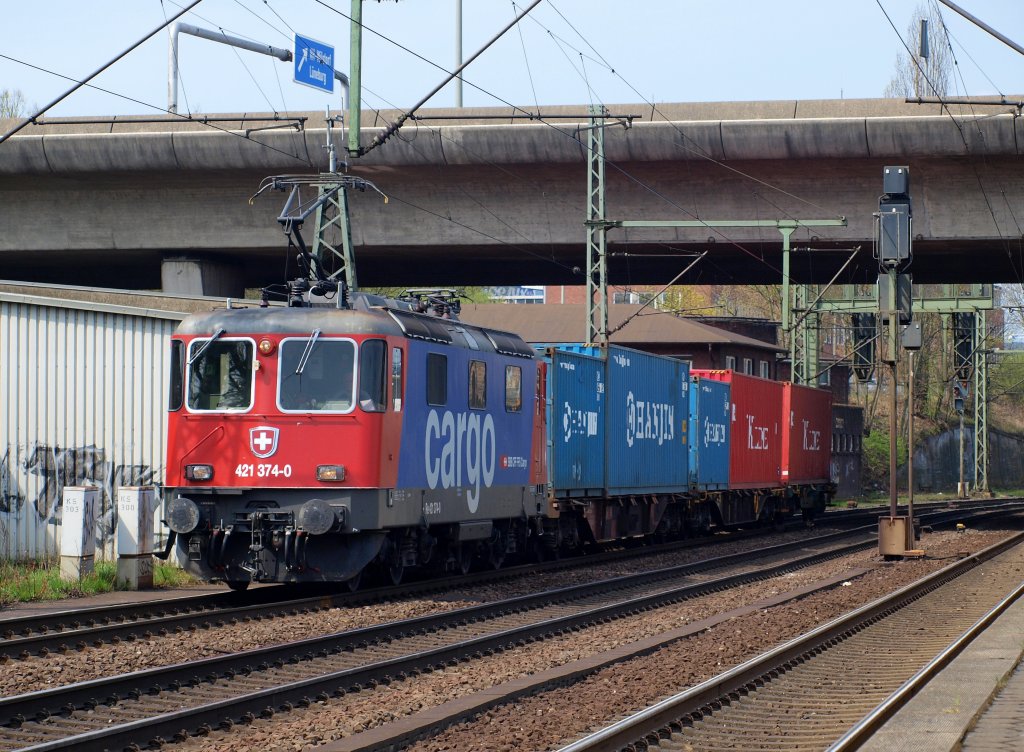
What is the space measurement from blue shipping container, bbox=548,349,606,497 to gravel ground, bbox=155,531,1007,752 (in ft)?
14.8

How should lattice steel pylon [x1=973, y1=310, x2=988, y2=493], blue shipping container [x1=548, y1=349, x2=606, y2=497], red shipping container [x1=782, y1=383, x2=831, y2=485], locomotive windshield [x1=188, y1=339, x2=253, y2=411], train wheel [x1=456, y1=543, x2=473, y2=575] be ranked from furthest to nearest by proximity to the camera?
lattice steel pylon [x1=973, y1=310, x2=988, y2=493] < red shipping container [x1=782, y1=383, x2=831, y2=485] < blue shipping container [x1=548, y1=349, x2=606, y2=497] < train wheel [x1=456, y1=543, x2=473, y2=575] < locomotive windshield [x1=188, y1=339, x2=253, y2=411]

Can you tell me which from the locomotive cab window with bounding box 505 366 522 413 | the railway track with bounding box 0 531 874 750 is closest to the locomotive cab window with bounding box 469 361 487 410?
the locomotive cab window with bounding box 505 366 522 413

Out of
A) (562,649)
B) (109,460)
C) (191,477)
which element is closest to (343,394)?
(191,477)

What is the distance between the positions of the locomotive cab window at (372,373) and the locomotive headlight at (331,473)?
0.74 metres

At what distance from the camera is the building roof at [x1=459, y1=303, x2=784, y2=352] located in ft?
181

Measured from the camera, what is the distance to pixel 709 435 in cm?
2723

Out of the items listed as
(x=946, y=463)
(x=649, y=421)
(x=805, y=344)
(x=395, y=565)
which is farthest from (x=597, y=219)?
(x=946, y=463)

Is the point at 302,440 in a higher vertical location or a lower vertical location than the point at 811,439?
lower

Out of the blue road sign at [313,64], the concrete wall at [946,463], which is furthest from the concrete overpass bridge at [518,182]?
the concrete wall at [946,463]

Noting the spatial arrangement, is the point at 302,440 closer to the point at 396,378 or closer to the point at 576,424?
the point at 396,378

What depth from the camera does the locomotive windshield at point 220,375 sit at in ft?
48.6

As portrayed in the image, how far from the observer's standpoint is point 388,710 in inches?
349

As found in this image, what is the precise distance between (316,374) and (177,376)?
1729 millimetres

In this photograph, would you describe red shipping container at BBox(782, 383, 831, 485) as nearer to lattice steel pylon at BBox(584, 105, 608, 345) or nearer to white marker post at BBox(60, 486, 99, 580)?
lattice steel pylon at BBox(584, 105, 608, 345)
